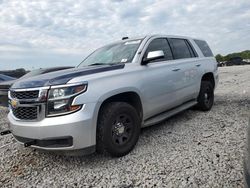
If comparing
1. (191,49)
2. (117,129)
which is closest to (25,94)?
(117,129)

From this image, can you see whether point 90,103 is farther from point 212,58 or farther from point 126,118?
point 212,58

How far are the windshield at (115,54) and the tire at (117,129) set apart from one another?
3.22ft

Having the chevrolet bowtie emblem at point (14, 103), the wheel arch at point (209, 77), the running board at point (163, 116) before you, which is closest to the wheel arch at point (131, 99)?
the running board at point (163, 116)

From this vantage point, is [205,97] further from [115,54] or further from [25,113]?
[25,113]

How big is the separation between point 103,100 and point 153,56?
1236 millimetres

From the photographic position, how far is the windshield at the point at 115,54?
14.9 feet

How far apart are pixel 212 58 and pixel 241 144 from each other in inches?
133

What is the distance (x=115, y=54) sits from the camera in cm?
481

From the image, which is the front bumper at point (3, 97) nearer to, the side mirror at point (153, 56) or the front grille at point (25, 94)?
the front grille at point (25, 94)

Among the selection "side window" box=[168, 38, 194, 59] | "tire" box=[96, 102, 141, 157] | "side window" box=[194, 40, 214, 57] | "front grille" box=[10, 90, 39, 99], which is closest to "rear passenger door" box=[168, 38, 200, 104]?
"side window" box=[168, 38, 194, 59]

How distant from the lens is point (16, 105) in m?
3.70

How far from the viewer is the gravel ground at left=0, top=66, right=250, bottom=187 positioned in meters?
3.12

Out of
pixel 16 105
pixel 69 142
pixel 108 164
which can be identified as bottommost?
pixel 108 164

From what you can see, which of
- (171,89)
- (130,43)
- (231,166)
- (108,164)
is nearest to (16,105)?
(108,164)
